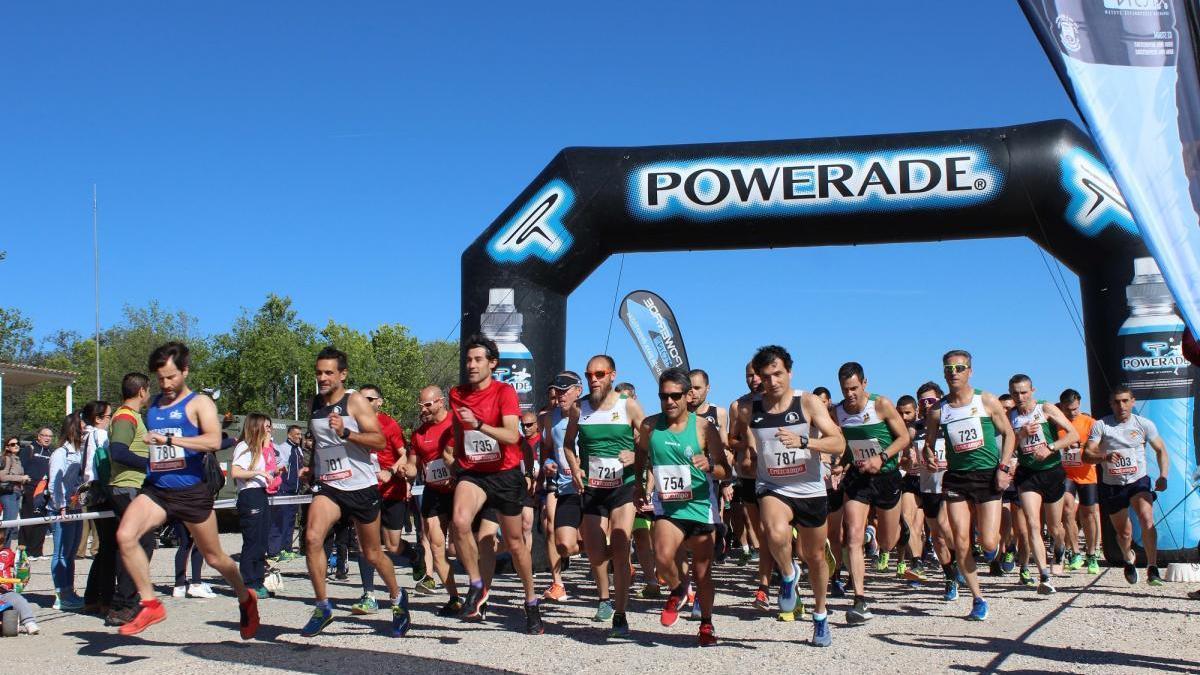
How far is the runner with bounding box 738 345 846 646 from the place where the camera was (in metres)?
6.87

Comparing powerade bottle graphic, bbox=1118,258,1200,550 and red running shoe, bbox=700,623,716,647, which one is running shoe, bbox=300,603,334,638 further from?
powerade bottle graphic, bbox=1118,258,1200,550

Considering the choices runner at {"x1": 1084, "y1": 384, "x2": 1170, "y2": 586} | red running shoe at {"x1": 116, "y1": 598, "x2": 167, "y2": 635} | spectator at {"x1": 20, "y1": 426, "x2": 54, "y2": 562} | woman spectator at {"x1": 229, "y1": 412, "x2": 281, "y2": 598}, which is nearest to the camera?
red running shoe at {"x1": 116, "y1": 598, "x2": 167, "y2": 635}

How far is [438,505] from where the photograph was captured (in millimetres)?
9352

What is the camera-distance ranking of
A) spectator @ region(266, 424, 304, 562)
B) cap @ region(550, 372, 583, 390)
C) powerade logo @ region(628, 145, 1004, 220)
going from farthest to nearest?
powerade logo @ region(628, 145, 1004, 220) < spectator @ region(266, 424, 304, 562) < cap @ region(550, 372, 583, 390)

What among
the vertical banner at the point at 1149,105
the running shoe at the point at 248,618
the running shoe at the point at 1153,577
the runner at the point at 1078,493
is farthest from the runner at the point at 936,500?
the running shoe at the point at 248,618

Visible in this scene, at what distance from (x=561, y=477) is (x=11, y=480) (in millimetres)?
7927

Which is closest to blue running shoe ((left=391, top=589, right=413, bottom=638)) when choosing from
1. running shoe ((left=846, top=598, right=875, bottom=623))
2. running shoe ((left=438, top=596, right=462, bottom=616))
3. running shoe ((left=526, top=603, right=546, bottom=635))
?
running shoe ((left=526, top=603, right=546, bottom=635))

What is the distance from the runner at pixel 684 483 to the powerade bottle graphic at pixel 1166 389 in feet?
21.9

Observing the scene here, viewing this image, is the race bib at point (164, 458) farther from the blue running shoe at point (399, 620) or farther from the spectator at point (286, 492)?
the spectator at point (286, 492)

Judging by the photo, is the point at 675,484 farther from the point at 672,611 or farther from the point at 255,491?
the point at 255,491

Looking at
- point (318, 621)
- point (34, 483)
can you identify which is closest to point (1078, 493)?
point (318, 621)

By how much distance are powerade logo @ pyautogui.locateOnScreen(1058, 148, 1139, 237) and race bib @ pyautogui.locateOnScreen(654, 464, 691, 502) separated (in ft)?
22.9

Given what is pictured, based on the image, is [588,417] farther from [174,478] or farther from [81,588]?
[81,588]

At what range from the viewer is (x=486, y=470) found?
761 cm
